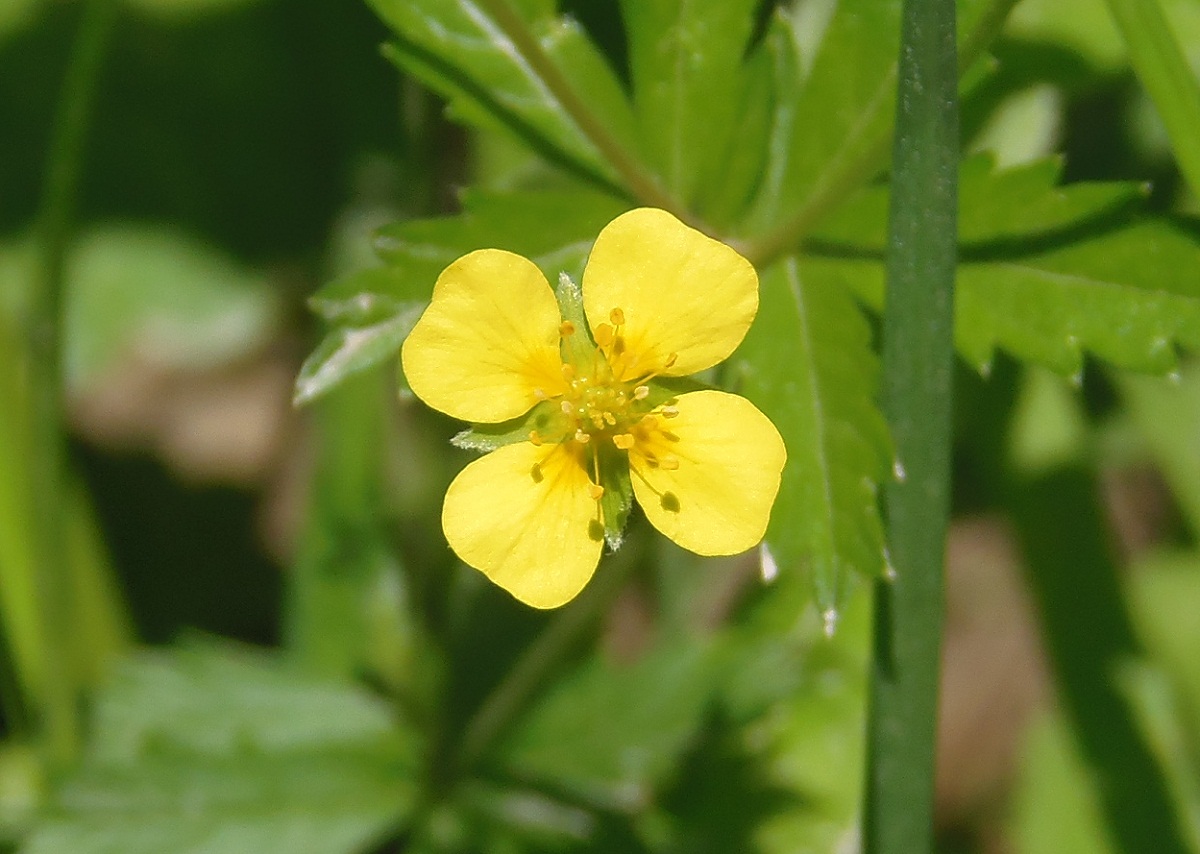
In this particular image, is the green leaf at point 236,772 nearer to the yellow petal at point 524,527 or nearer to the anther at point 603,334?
the yellow petal at point 524,527

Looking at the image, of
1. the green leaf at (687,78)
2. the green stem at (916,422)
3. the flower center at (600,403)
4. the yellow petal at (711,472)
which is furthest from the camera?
the green leaf at (687,78)

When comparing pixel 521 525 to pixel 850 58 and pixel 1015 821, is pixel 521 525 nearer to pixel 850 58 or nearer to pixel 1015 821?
pixel 850 58

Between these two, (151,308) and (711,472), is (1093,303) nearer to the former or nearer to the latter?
(711,472)

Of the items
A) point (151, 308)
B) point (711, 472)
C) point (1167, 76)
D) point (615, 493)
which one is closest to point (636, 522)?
point (615, 493)

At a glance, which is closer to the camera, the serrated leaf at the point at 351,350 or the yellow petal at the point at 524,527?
the yellow petal at the point at 524,527

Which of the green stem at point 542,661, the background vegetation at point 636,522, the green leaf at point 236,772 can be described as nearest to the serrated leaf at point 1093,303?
the background vegetation at point 636,522

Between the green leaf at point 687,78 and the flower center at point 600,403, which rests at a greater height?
the green leaf at point 687,78

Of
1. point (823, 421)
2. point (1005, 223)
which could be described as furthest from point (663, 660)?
point (1005, 223)
